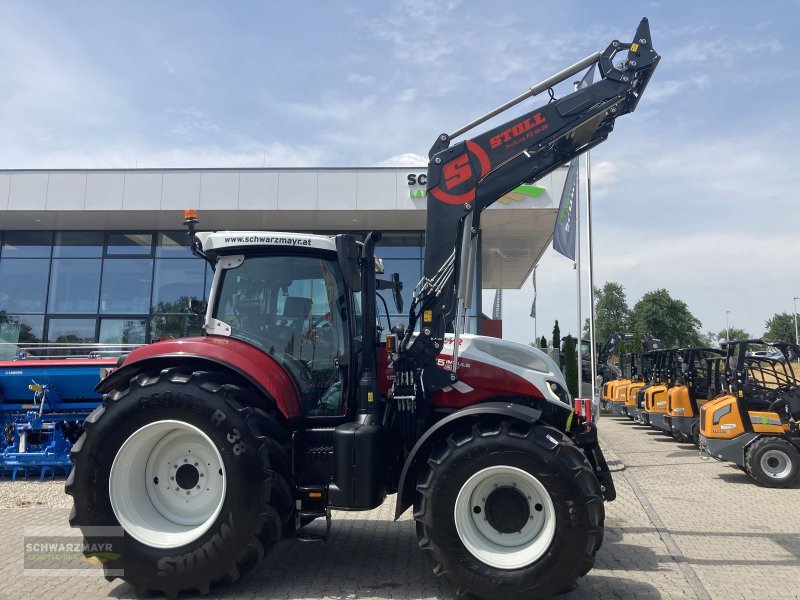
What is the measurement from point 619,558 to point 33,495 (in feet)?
23.4

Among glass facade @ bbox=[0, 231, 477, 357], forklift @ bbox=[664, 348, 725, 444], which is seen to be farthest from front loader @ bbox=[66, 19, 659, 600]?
glass facade @ bbox=[0, 231, 477, 357]

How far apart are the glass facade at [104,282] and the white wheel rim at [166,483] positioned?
13.2 m

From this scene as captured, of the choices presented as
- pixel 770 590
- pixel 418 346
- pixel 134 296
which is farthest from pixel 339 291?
pixel 134 296

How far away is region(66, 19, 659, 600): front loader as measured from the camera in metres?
4.42

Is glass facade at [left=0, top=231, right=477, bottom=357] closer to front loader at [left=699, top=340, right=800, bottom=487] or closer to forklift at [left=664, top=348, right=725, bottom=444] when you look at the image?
forklift at [left=664, top=348, right=725, bottom=444]

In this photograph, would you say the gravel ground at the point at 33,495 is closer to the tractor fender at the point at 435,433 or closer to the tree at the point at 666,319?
the tractor fender at the point at 435,433

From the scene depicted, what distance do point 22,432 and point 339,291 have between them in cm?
647

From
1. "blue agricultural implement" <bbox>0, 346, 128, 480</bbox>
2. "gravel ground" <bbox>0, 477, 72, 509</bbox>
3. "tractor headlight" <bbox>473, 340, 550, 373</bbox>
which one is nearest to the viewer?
"tractor headlight" <bbox>473, 340, 550, 373</bbox>

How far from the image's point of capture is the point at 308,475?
4.86 metres

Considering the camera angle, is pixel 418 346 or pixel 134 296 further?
pixel 134 296

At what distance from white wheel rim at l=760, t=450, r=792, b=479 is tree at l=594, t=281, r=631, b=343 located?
78.5 meters

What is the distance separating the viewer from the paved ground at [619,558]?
15.4 ft

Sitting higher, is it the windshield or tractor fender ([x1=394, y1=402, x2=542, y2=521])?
the windshield

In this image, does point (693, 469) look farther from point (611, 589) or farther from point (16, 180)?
point (16, 180)
